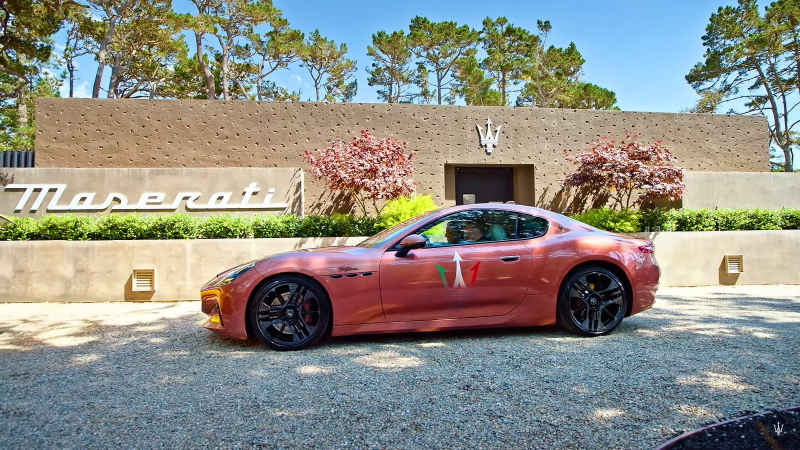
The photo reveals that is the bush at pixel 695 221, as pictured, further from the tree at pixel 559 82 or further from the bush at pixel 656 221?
the tree at pixel 559 82

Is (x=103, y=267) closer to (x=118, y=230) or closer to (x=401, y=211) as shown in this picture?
(x=118, y=230)

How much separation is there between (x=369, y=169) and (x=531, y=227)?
17.3ft

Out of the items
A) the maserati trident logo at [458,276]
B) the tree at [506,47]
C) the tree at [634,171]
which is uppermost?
the tree at [506,47]

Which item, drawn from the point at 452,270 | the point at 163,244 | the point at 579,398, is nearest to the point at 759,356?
the point at 579,398

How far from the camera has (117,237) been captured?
7.72 meters

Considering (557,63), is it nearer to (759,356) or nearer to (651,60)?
(651,60)

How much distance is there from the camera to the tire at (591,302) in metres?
4.48

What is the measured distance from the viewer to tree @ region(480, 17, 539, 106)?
29438 millimetres

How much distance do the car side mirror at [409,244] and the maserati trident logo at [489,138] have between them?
27.5 feet

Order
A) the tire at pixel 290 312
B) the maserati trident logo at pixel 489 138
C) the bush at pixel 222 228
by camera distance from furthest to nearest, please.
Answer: the maserati trident logo at pixel 489 138 < the bush at pixel 222 228 < the tire at pixel 290 312

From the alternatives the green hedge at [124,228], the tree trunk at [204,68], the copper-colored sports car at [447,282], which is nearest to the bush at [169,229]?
the green hedge at [124,228]

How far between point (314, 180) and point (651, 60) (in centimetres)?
1043

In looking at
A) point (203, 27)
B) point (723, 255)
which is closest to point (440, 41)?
point (203, 27)

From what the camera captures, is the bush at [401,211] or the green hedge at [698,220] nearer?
the bush at [401,211]
